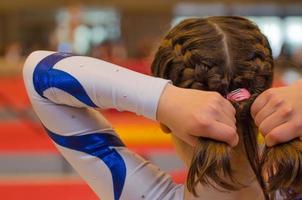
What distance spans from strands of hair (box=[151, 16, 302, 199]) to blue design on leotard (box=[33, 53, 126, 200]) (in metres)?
0.12

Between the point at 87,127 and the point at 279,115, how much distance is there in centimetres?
28

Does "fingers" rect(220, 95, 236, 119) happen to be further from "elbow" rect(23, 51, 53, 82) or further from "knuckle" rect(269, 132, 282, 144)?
"elbow" rect(23, 51, 53, 82)

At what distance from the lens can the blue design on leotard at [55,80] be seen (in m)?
0.71

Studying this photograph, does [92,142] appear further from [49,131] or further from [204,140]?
[204,140]

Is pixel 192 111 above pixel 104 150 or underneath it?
above

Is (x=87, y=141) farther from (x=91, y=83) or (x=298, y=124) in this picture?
(x=298, y=124)

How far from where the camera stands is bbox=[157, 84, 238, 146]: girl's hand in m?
0.58

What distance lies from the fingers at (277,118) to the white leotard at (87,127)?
0.61ft

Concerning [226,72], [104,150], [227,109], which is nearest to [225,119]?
[227,109]

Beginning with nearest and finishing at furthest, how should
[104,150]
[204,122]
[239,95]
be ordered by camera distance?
[204,122], [239,95], [104,150]

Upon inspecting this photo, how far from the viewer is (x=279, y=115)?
0.59m

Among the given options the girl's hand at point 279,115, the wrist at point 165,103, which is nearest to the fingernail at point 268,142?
the girl's hand at point 279,115

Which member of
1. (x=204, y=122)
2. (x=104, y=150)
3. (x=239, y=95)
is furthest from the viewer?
(x=104, y=150)

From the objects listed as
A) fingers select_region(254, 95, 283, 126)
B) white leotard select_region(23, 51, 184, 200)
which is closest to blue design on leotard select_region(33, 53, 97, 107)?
white leotard select_region(23, 51, 184, 200)
